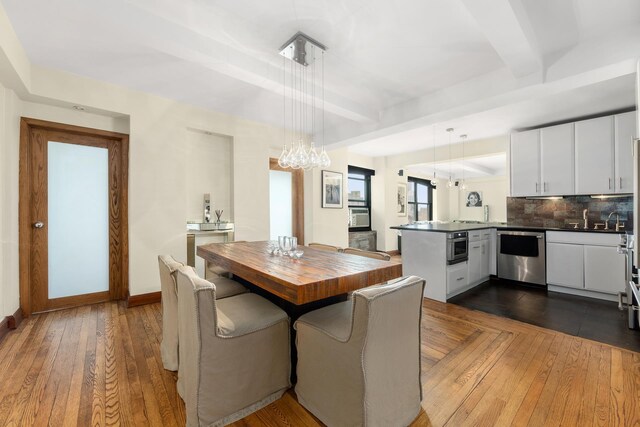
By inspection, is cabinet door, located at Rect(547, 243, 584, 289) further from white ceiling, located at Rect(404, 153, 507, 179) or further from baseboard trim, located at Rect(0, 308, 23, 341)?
baseboard trim, located at Rect(0, 308, 23, 341)

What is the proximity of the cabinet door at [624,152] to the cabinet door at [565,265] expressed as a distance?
946mm

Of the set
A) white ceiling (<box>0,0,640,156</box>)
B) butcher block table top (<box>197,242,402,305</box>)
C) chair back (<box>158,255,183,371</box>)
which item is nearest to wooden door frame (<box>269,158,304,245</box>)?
white ceiling (<box>0,0,640,156</box>)

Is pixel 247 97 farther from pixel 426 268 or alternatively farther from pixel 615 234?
pixel 615 234

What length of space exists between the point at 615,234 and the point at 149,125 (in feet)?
19.5

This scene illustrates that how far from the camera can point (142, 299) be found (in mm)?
3305

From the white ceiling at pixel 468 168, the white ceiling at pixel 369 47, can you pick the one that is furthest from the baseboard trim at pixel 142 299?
the white ceiling at pixel 468 168

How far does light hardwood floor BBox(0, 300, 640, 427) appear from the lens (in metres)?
1.51

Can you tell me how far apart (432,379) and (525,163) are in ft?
13.1

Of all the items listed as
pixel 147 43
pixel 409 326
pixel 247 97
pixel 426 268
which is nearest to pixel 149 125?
pixel 247 97

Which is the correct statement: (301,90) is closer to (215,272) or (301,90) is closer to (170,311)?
(215,272)

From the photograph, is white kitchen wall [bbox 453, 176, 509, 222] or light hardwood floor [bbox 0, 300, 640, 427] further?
white kitchen wall [bbox 453, 176, 509, 222]

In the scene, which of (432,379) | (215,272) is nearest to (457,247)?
(432,379)

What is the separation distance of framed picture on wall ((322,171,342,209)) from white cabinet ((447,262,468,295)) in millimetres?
2594

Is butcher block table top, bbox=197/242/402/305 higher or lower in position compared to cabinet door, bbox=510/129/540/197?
lower
